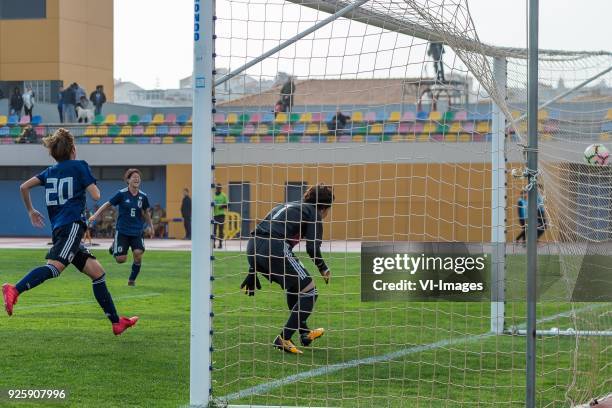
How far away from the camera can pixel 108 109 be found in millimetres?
44031

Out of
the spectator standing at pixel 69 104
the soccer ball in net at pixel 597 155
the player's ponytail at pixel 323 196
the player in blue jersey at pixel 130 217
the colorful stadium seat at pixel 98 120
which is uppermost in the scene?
the spectator standing at pixel 69 104

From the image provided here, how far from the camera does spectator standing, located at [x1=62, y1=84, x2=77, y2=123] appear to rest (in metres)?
40.0

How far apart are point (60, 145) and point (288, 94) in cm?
216

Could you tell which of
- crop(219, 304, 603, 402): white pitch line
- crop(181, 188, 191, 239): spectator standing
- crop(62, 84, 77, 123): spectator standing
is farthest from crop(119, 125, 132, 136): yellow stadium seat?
crop(219, 304, 603, 402): white pitch line

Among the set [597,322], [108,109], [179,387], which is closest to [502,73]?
[597,322]

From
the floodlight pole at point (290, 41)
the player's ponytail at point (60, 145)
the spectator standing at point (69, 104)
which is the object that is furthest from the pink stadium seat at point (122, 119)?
the floodlight pole at point (290, 41)

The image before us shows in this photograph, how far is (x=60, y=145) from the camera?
359 inches

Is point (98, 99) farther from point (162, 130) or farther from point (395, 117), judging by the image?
point (395, 117)

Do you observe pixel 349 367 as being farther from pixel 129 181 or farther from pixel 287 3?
pixel 129 181

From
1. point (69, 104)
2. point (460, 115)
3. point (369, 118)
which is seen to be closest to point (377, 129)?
point (369, 118)

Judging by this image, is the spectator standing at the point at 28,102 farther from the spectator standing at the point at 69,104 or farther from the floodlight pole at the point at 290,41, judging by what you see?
the floodlight pole at the point at 290,41

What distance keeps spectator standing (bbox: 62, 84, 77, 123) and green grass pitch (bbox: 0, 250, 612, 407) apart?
2678 centimetres

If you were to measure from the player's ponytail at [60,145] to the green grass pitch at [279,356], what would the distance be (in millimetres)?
1739

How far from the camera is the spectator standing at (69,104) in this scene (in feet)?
131
